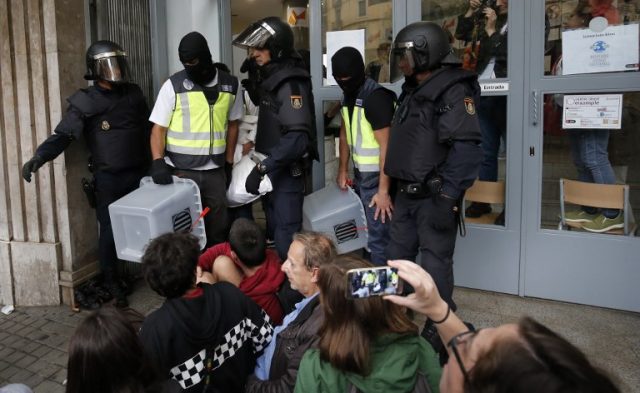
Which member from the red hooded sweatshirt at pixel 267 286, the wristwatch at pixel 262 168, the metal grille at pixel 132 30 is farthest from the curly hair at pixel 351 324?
the metal grille at pixel 132 30

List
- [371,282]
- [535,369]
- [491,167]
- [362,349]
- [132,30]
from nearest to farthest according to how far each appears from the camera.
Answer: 1. [535,369]
2. [371,282]
3. [362,349]
4. [491,167]
5. [132,30]

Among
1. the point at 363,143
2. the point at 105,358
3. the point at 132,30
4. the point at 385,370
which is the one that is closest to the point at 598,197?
the point at 363,143

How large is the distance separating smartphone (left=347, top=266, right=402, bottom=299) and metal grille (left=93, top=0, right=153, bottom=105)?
11.9 feet

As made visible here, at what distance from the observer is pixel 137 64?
4617 millimetres

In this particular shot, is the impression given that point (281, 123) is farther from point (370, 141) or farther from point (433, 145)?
point (433, 145)

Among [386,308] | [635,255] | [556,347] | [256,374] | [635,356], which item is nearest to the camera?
[556,347]

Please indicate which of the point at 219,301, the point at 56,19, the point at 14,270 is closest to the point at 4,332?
the point at 14,270

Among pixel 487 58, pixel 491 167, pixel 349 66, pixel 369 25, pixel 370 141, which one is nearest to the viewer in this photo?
pixel 349 66

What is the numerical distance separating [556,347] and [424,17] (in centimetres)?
349

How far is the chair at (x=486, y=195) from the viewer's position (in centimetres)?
411

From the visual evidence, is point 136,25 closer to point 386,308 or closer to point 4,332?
point 4,332

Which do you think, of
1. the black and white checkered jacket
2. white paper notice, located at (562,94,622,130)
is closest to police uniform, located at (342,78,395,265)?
white paper notice, located at (562,94,622,130)

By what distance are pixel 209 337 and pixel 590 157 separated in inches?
118

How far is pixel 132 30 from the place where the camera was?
456 centimetres
